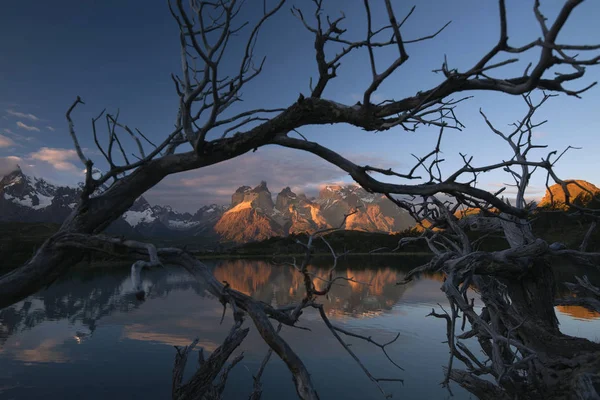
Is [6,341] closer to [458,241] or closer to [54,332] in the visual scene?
[54,332]

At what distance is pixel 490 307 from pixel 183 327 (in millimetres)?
27701

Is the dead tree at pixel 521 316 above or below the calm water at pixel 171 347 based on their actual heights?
above

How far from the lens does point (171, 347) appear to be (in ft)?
76.2

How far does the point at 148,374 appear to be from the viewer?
18.4 m

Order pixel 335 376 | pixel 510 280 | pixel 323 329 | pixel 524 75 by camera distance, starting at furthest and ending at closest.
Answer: pixel 323 329, pixel 335 376, pixel 510 280, pixel 524 75

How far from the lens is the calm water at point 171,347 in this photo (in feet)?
54.1

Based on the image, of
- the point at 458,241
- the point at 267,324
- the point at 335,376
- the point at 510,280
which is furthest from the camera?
the point at 335,376

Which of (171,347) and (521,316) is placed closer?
(521,316)

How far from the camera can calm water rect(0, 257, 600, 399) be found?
16500 millimetres

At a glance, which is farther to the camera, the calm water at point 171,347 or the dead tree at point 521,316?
the calm water at point 171,347

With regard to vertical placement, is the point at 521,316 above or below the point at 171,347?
above

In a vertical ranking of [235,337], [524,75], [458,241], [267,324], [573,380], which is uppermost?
[524,75]

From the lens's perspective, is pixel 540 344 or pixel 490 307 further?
pixel 490 307

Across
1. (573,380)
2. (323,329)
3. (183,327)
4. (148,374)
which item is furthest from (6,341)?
(573,380)
